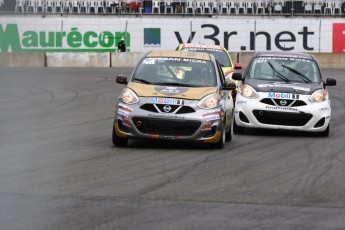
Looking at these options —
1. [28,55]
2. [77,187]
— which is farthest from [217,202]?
[28,55]

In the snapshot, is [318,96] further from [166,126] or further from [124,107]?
[124,107]

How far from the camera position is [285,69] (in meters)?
17.6

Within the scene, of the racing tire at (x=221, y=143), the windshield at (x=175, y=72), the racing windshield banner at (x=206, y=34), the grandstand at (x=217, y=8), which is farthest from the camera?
the grandstand at (x=217, y=8)

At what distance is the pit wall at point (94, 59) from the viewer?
45281 mm

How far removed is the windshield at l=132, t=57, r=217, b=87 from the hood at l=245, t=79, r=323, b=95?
1854mm

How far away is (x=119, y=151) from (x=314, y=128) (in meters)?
4.30

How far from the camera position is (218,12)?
53.9m

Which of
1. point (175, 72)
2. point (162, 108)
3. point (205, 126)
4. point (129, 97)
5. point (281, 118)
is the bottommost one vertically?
point (281, 118)

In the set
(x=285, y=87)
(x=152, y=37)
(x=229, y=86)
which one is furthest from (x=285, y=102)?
(x=152, y=37)

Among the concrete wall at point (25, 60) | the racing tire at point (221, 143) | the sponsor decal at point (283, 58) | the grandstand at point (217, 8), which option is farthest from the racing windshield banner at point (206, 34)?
the racing tire at point (221, 143)

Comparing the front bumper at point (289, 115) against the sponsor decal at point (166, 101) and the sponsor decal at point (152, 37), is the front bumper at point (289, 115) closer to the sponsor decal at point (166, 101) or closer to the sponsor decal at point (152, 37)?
the sponsor decal at point (166, 101)

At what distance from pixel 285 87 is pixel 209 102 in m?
3.12

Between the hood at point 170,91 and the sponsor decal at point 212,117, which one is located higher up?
the hood at point 170,91

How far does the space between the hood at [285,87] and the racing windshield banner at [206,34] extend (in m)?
36.7
